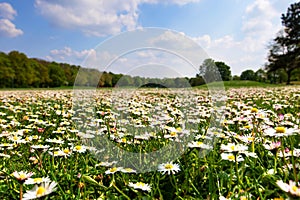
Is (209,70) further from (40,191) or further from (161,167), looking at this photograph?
(40,191)

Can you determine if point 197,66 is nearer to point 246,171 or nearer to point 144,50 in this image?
point 144,50

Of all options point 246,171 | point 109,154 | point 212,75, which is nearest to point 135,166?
point 109,154

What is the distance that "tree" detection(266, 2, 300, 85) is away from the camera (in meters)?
34.6

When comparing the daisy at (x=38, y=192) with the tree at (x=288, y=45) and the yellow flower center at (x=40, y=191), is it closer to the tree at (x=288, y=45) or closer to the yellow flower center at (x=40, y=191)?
the yellow flower center at (x=40, y=191)

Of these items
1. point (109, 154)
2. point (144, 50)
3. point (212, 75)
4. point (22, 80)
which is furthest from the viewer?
point (22, 80)

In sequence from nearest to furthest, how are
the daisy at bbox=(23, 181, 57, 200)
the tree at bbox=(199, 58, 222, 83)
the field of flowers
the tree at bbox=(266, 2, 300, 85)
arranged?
1. the daisy at bbox=(23, 181, 57, 200)
2. the field of flowers
3. the tree at bbox=(199, 58, 222, 83)
4. the tree at bbox=(266, 2, 300, 85)

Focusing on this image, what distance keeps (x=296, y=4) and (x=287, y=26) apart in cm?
306

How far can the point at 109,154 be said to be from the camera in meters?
2.14

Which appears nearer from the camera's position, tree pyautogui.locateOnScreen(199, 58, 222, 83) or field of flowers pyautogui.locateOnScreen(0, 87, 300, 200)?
field of flowers pyautogui.locateOnScreen(0, 87, 300, 200)

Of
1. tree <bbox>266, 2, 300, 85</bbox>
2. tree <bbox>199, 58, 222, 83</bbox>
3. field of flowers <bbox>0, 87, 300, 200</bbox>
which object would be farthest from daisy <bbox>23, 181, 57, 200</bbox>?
tree <bbox>266, 2, 300, 85</bbox>

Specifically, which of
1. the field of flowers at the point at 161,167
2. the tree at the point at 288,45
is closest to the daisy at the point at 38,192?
the field of flowers at the point at 161,167

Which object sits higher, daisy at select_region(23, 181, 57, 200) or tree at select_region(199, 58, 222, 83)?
tree at select_region(199, 58, 222, 83)

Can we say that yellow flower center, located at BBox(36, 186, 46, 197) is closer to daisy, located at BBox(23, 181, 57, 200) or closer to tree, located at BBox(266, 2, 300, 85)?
daisy, located at BBox(23, 181, 57, 200)

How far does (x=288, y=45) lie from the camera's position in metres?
35.8
